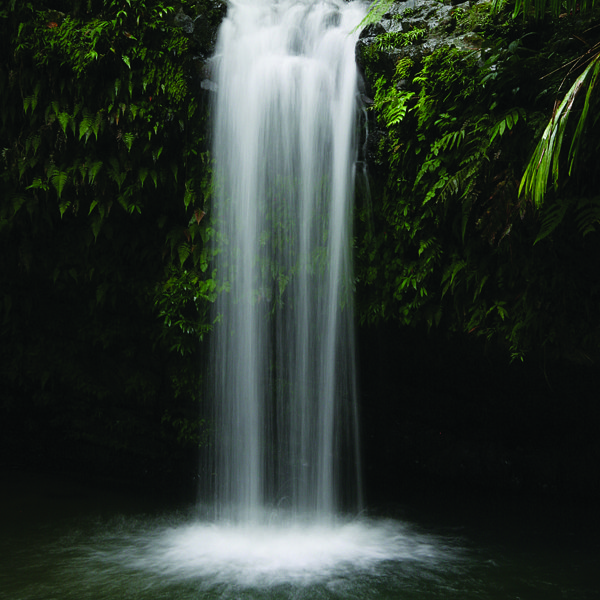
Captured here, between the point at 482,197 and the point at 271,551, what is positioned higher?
the point at 482,197

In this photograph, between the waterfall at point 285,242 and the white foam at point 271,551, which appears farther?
the waterfall at point 285,242

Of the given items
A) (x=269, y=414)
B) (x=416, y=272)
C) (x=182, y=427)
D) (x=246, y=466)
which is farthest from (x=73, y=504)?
(x=416, y=272)

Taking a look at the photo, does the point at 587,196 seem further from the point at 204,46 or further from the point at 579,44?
the point at 204,46

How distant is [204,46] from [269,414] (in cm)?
347

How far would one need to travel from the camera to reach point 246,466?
18.1 ft

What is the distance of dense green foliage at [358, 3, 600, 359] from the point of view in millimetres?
4152

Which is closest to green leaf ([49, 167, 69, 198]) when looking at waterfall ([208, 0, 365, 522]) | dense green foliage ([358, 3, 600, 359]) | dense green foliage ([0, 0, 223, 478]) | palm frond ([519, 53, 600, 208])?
dense green foliage ([0, 0, 223, 478])

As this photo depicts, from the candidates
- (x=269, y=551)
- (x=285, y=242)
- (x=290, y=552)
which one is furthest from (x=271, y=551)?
(x=285, y=242)

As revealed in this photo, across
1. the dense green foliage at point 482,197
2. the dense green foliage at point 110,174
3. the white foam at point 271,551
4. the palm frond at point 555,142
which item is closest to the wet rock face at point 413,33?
the dense green foliage at point 482,197

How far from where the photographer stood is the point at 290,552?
15.2 feet

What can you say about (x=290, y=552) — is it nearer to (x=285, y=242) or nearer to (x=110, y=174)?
(x=285, y=242)

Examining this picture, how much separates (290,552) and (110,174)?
359 centimetres

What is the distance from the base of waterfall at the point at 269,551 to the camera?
419 cm

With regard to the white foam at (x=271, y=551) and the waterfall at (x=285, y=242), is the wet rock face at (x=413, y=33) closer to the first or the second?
the waterfall at (x=285, y=242)
